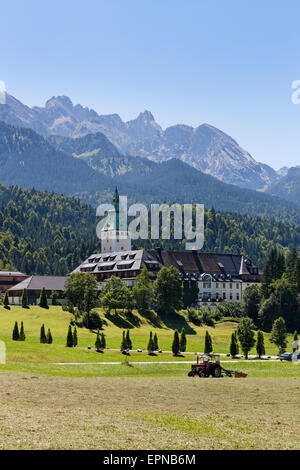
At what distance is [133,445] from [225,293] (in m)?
160

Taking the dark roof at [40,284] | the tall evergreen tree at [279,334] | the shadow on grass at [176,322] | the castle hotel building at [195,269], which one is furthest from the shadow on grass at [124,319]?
the tall evergreen tree at [279,334]

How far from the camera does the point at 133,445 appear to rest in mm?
25188

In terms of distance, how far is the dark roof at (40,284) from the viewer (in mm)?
152000

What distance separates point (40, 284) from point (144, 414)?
411 feet

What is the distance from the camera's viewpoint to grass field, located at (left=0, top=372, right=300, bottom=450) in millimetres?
25984

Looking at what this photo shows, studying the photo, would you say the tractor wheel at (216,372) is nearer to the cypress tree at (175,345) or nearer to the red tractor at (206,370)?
the red tractor at (206,370)

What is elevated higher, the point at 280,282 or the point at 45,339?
the point at 280,282

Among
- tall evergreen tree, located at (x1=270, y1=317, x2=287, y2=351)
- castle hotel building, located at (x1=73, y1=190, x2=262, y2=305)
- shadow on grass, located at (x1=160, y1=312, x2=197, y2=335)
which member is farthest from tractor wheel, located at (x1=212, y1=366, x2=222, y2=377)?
castle hotel building, located at (x1=73, y1=190, x2=262, y2=305)

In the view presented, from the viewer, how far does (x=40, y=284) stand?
155 meters

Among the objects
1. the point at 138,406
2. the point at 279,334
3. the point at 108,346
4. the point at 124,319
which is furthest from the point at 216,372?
the point at 124,319

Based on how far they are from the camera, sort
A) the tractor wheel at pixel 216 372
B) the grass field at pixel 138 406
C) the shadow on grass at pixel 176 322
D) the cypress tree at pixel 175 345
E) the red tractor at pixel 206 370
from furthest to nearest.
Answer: the shadow on grass at pixel 176 322
the cypress tree at pixel 175 345
the tractor wheel at pixel 216 372
the red tractor at pixel 206 370
the grass field at pixel 138 406

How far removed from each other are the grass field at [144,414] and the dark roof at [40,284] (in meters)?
105

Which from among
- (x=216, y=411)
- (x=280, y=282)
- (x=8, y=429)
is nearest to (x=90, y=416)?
(x=8, y=429)

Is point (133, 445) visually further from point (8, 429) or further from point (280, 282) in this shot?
point (280, 282)
